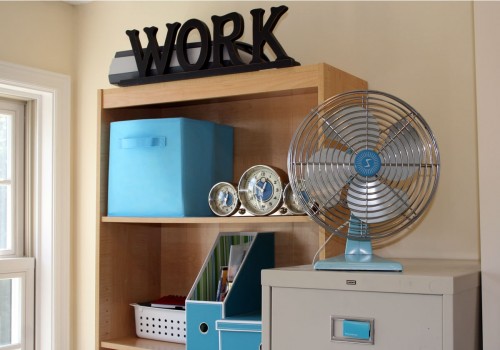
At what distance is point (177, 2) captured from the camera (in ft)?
9.04

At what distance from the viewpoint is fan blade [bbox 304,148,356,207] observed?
1.71 meters

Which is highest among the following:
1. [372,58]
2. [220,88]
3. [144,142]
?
[372,58]

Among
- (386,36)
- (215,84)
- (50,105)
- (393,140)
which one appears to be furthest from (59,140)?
(393,140)

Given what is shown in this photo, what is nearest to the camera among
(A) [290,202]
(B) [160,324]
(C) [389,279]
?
(C) [389,279]

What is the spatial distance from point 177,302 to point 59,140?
97cm

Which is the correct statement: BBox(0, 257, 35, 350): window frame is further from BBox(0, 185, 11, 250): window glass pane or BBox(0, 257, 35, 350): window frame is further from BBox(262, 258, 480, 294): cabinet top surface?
BBox(262, 258, 480, 294): cabinet top surface

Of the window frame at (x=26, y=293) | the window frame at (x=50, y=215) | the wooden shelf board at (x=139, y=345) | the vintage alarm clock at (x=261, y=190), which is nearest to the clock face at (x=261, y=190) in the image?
the vintage alarm clock at (x=261, y=190)

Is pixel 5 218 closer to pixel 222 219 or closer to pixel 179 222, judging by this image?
pixel 179 222

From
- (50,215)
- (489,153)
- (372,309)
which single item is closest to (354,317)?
(372,309)

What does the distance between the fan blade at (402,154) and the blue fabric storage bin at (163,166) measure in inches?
30.6

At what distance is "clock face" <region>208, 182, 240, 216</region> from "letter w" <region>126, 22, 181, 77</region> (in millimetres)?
443

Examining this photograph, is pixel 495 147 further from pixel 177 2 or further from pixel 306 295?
pixel 177 2

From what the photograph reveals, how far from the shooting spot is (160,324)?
2424 mm

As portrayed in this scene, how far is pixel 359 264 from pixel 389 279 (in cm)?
9
